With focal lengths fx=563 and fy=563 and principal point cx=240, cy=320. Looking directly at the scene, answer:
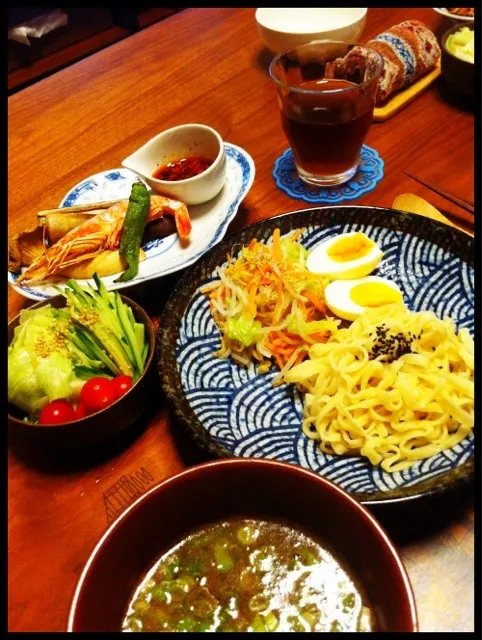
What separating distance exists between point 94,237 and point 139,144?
82 centimetres

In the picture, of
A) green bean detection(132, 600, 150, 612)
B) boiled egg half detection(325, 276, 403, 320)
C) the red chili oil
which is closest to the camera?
green bean detection(132, 600, 150, 612)

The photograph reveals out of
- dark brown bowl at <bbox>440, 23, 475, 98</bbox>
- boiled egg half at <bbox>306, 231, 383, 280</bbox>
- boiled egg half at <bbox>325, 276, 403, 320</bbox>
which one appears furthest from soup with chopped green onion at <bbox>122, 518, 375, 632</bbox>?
dark brown bowl at <bbox>440, 23, 475, 98</bbox>

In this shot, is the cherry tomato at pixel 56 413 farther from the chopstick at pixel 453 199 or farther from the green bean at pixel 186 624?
the chopstick at pixel 453 199

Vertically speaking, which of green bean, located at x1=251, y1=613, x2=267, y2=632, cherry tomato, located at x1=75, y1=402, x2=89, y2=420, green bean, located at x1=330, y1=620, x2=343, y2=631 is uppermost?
A: cherry tomato, located at x1=75, y1=402, x2=89, y2=420

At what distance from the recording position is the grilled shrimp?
74.7 inches

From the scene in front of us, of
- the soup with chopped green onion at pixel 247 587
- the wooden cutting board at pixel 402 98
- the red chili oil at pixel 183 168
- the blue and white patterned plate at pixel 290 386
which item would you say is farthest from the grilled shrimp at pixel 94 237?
the soup with chopped green onion at pixel 247 587

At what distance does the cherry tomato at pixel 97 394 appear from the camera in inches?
56.2

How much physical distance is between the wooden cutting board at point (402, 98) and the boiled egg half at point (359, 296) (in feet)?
3.36

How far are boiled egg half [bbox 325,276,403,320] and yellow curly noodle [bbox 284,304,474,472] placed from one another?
85 mm

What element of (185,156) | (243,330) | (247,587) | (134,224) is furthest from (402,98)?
(247,587)

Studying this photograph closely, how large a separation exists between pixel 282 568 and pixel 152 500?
28 centimetres

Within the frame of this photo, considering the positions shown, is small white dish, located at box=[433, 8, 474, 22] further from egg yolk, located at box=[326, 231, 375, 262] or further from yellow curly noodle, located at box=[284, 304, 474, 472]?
yellow curly noodle, located at box=[284, 304, 474, 472]

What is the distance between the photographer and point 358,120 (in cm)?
205

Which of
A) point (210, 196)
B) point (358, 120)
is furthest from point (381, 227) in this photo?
point (210, 196)
